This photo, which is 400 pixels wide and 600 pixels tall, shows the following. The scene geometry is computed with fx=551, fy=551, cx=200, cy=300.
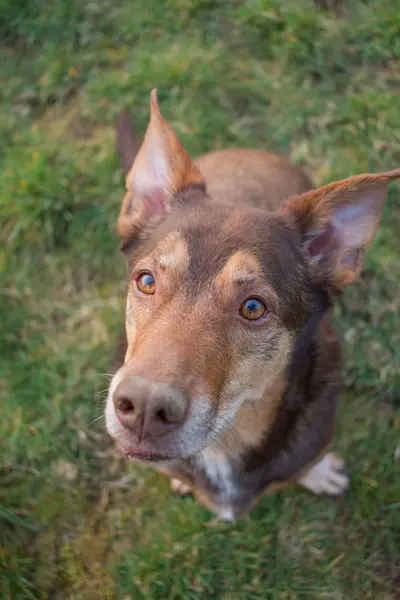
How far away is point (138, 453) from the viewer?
213 centimetres

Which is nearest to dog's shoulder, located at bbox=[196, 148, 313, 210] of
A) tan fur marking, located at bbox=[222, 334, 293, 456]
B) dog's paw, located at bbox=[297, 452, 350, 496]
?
tan fur marking, located at bbox=[222, 334, 293, 456]

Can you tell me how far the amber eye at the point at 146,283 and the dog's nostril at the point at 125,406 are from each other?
584mm

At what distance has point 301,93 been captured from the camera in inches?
190

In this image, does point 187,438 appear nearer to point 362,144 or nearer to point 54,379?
point 54,379

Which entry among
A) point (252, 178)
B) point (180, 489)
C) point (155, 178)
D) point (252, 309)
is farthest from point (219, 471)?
point (252, 178)

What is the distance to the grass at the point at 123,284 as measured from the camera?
359cm

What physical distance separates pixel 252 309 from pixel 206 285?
23cm

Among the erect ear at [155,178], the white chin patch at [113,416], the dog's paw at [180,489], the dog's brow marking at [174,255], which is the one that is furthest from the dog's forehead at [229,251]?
the dog's paw at [180,489]

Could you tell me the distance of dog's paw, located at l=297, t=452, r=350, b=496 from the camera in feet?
12.0

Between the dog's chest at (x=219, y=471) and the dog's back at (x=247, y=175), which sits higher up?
the dog's back at (x=247, y=175)

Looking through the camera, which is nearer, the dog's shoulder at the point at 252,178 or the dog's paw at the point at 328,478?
the dog's shoulder at the point at 252,178

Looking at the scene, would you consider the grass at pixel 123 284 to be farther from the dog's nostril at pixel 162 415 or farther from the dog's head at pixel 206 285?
the dog's nostril at pixel 162 415

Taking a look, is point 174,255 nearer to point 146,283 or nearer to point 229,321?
point 146,283

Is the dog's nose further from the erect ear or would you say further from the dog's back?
the dog's back
